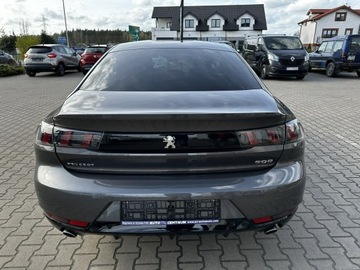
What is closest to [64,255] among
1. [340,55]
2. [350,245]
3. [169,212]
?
[169,212]

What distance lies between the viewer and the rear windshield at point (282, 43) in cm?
1362

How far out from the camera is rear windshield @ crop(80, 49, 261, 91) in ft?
7.96

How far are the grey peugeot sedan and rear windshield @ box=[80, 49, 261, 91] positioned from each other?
1.53 ft

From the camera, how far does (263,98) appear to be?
218 cm

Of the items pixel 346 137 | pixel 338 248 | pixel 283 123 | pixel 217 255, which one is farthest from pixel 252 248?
pixel 346 137

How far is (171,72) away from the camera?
261 cm

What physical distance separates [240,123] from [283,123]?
1.10ft

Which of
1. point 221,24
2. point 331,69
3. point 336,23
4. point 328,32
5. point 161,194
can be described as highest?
point 336,23

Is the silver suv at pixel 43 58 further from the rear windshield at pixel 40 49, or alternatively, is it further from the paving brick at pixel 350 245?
the paving brick at pixel 350 245

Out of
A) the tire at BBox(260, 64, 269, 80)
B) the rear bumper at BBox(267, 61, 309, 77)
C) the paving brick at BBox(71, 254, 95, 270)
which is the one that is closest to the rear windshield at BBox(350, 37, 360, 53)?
the rear bumper at BBox(267, 61, 309, 77)

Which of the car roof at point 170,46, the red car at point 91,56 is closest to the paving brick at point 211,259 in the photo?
the car roof at point 170,46

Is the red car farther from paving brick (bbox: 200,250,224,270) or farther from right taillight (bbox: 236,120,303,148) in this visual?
right taillight (bbox: 236,120,303,148)

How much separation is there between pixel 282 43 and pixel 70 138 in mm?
13704

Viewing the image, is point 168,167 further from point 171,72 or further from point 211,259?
point 171,72
